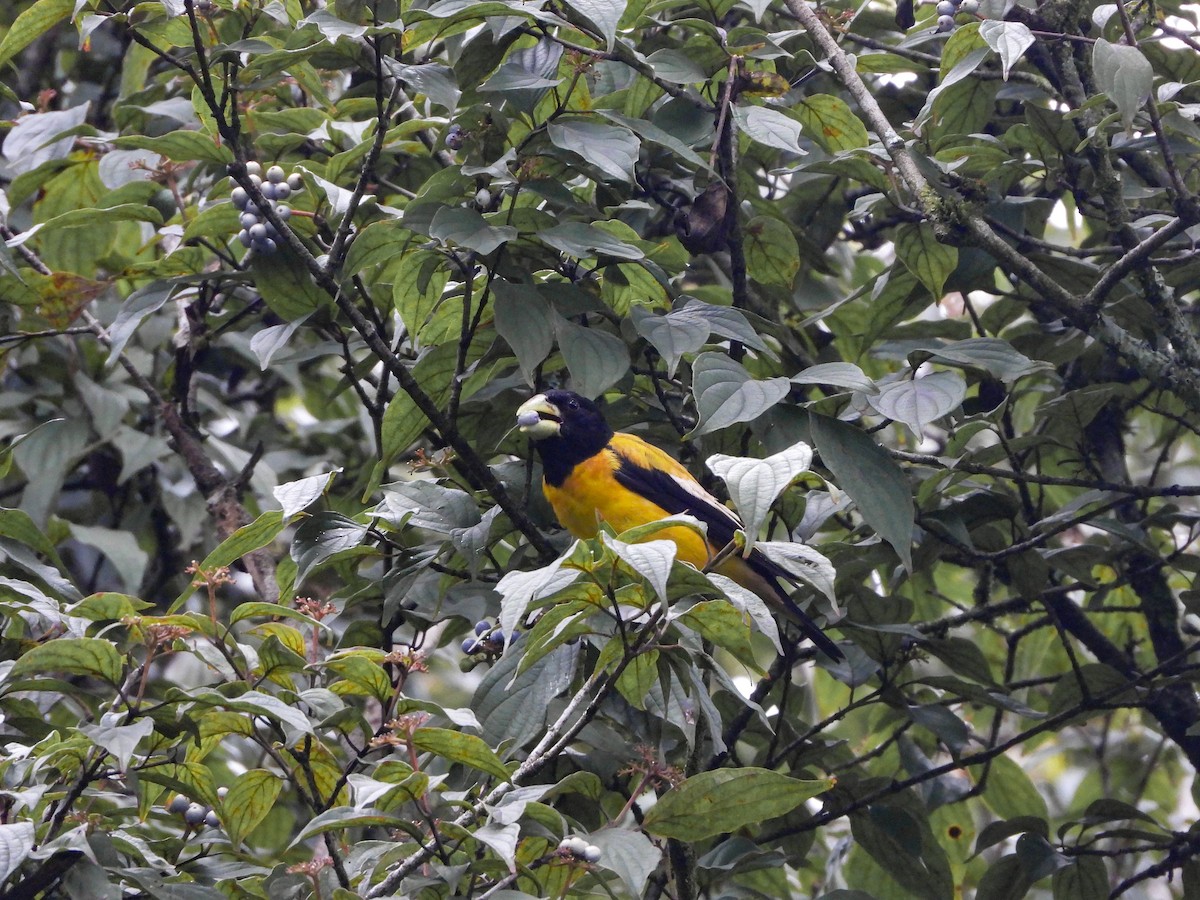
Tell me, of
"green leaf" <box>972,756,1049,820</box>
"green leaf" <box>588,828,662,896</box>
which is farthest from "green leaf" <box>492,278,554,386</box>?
"green leaf" <box>972,756,1049,820</box>

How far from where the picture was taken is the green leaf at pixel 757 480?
74.0 inches

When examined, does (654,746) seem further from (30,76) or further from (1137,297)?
(30,76)

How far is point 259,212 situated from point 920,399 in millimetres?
1562

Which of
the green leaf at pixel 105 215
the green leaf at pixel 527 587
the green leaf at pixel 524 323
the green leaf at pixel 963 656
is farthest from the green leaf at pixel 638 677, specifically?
the green leaf at pixel 105 215

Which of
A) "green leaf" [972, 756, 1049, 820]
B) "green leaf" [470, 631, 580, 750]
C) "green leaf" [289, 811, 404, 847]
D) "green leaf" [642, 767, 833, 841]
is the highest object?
"green leaf" [289, 811, 404, 847]

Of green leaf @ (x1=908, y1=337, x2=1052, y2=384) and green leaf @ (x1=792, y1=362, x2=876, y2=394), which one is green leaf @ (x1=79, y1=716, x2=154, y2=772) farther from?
green leaf @ (x1=908, y1=337, x2=1052, y2=384)

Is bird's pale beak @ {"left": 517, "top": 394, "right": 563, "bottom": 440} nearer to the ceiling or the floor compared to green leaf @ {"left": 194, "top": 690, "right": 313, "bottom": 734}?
nearer to the floor

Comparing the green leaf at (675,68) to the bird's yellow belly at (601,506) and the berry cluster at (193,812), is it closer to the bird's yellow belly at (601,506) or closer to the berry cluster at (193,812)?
the bird's yellow belly at (601,506)

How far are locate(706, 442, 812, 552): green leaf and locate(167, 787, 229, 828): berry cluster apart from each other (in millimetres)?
1337

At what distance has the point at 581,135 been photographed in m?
2.60

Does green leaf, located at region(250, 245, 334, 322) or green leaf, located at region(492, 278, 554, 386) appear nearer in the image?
green leaf, located at region(492, 278, 554, 386)

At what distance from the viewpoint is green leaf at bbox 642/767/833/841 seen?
6.84ft

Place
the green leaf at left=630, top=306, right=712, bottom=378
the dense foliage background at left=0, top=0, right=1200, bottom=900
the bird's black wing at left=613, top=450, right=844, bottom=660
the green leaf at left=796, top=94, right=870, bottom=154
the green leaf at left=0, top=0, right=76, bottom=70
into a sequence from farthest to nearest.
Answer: the bird's black wing at left=613, top=450, right=844, bottom=660 < the green leaf at left=796, top=94, right=870, bottom=154 < the green leaf at left=0, top=0, right=76, bottom=70 < the green leaf at left=630, top=306, right=712, bottom=378 < the dense foliage background at left=0, top=0, right=1200, bottom=900

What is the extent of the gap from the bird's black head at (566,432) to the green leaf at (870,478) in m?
0.77
